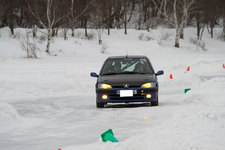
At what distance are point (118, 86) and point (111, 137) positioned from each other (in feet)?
16.0

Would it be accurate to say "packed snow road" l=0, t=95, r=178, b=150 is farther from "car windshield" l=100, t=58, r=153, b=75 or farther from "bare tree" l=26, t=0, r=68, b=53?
"bare tree" l=26, t=0, r=68, b=53

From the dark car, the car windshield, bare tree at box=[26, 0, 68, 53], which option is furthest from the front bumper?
bare tree at box=[26, 0, 68, 53]

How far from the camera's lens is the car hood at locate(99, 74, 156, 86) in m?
11.4

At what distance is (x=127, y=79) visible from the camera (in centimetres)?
1156

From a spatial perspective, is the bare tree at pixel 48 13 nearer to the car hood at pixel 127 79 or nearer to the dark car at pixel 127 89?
the car hood at pixel 127 79

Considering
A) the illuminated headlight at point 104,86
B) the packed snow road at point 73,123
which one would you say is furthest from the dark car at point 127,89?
the packed snow road at point 73,123

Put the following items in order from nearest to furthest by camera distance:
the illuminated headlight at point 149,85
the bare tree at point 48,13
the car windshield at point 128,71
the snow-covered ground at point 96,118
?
the snow-covered ground at point 96,118 → the illuminated headlight at point 149,85 → the car windshield at point 128,71 → the bare tree at point 48,13

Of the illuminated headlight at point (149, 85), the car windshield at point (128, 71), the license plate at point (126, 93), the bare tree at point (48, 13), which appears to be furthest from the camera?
the bare tree at point (48, 13)

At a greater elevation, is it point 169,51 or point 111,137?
point 111,137

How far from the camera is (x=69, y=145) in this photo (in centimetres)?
663

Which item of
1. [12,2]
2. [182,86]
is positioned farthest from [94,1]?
[182,86]

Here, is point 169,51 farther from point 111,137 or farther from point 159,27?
point 111,137

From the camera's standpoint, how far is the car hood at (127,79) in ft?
37.4

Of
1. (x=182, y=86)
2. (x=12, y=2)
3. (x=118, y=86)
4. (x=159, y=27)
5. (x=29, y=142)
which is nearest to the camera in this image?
(x=29, y=142)
